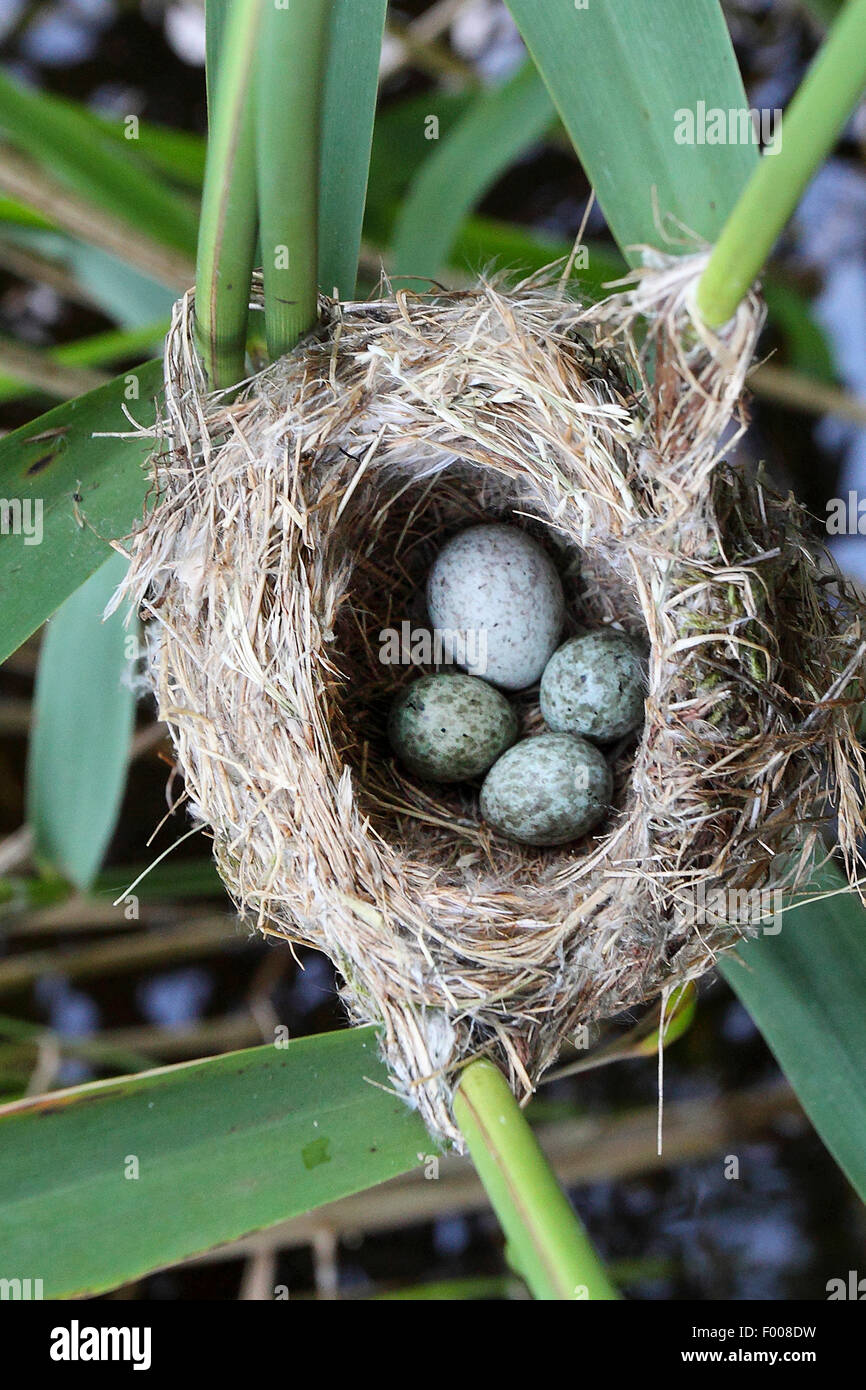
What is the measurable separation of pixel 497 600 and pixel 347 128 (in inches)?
16.9

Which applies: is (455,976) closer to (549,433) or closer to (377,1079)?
(377,1079)

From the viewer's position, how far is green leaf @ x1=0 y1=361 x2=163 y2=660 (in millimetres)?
703

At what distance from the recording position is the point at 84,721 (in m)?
1.10

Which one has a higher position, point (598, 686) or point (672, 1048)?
point (598, 686)

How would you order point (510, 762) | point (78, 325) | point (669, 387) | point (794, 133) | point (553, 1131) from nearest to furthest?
point (794, 133) → point (669, 387) → point (510, 762) → point (553, 1131) → point (78, 325)

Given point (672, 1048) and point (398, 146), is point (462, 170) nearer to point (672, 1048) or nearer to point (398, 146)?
point (398, 146)

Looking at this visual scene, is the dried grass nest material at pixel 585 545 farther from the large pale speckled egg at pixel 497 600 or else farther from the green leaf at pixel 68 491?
the large pale speckled egg at pixel 497 600

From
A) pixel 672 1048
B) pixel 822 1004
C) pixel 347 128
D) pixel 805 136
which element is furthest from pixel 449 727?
pixel 672 1048

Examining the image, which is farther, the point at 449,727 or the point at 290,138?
the point at 449,727

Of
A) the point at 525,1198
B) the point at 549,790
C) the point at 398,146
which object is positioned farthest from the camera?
the point at 398,146

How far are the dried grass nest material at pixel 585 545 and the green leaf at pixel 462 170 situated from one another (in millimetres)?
356
